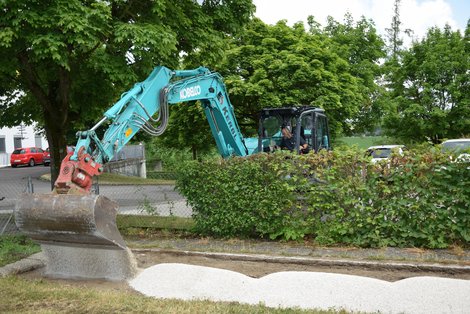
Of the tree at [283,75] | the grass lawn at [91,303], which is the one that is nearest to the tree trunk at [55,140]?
the grass lawn at [91,303]

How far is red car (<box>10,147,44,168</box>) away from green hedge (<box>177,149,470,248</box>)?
126ft

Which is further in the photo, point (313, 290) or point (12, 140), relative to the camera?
point (12, 140)

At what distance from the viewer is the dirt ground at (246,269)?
7191 millimetres

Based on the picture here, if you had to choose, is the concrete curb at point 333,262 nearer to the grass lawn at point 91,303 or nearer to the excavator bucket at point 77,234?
the excavator bucket at point 77,234

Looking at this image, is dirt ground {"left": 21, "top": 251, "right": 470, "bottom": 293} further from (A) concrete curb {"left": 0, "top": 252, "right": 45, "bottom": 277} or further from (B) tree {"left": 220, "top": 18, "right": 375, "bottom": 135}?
(B) tree {"left": 220, "top": 18, "right": 375, "bottom": 135}

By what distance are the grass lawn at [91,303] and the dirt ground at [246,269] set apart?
1.55ft

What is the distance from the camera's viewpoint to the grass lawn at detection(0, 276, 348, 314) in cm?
585

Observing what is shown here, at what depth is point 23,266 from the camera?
7.96 m

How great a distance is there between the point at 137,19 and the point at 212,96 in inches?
88.5

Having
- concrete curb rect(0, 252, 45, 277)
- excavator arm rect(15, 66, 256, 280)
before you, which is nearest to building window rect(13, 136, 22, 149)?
concrete curb rect(0, 252, 45, 277)

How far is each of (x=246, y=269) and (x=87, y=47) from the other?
15.1 feet

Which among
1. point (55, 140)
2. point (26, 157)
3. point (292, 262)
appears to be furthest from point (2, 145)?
point (292, 262)

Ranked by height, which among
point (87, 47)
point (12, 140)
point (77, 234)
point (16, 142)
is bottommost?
point (77, 234)

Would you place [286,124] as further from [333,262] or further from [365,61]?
[365,61]
